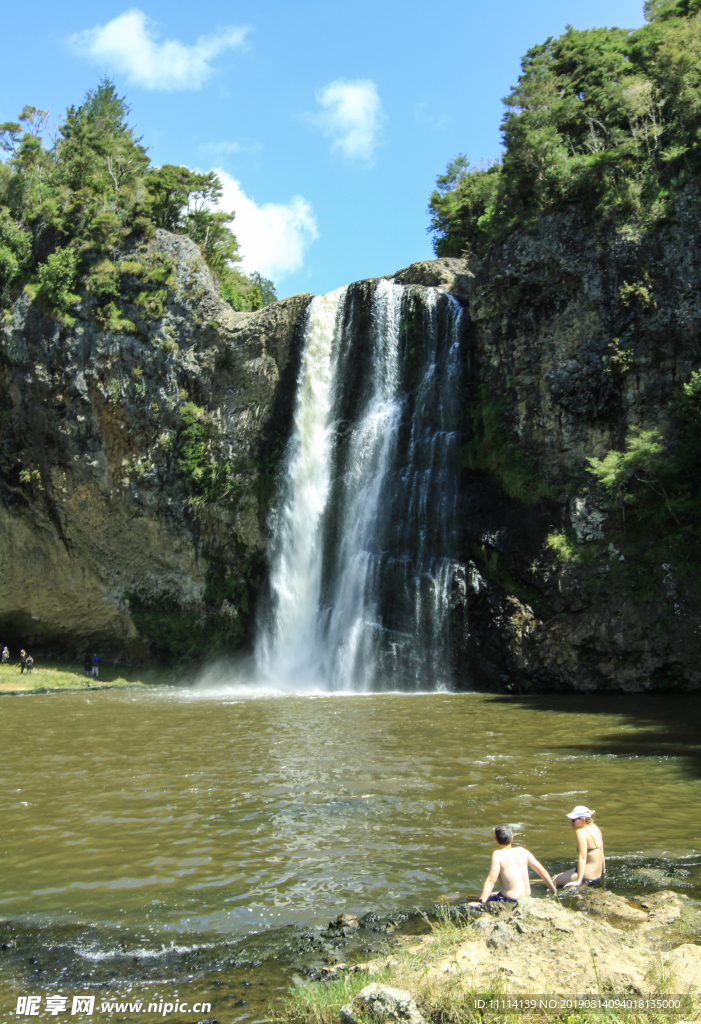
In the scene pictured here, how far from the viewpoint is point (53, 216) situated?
111ft

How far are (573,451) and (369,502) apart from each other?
24.2 ft

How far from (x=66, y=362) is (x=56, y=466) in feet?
14.8

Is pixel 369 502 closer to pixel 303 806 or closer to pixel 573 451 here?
pixel 573 451

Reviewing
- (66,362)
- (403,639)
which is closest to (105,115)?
(66,362)

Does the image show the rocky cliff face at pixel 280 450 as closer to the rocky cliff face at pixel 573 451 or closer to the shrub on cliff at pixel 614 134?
the rocky cliff face at pixel 573 451

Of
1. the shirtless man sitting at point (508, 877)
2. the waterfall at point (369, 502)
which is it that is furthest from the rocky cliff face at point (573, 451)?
the shirtless man sitting at point (508, 877)

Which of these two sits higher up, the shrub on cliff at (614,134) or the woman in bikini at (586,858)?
the shrub on cliff at (614,134)

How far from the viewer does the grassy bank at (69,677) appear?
2869cm

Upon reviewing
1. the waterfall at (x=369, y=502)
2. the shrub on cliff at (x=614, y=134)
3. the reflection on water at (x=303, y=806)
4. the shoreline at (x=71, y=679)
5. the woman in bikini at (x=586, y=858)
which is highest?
the shrub on cliff at (x=614, y=134)

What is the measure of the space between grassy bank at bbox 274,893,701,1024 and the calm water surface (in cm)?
168

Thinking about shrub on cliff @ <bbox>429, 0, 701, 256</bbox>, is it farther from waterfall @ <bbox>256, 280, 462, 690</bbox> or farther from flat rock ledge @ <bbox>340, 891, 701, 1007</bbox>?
flat rock ledge @ <bbox>340, 891, 701, 1007</bbox>

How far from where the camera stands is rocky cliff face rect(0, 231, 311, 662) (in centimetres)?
3105

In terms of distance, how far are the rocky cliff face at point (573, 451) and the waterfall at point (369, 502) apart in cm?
123

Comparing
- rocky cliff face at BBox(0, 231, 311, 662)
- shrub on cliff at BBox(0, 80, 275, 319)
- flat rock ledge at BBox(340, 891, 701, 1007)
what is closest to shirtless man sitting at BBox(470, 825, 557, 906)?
flat rock ledge at BBox(340, 891, 701, 1007)
